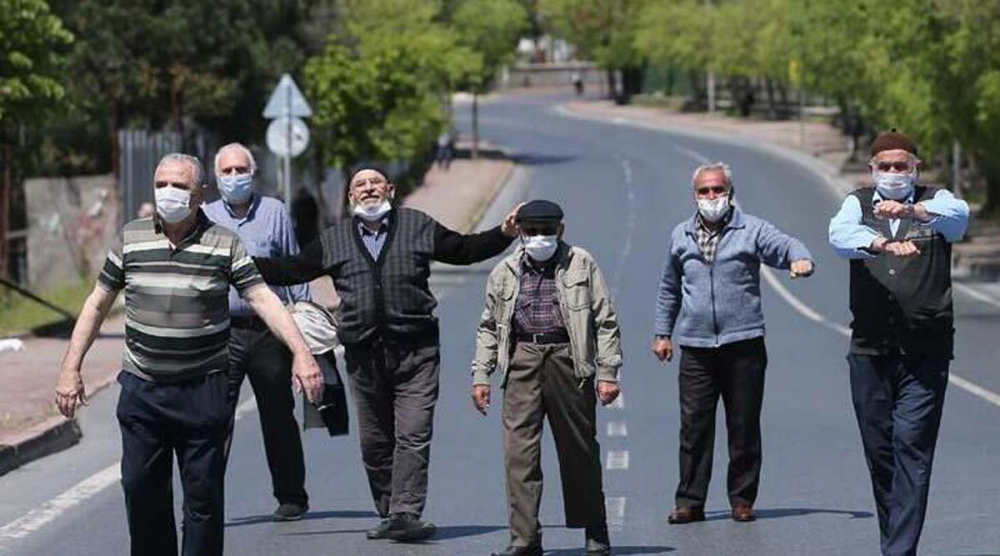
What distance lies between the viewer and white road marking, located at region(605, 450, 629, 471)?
14805 mm

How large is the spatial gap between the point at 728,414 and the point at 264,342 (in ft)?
8.19

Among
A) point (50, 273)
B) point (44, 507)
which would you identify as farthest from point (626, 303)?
point (44, 507)

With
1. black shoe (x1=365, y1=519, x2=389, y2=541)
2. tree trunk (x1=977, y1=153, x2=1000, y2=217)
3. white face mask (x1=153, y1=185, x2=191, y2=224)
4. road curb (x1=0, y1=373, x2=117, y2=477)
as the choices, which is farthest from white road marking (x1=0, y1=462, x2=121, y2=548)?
tree trunk (x1=977, y1=153, x2=1000, y2=217)

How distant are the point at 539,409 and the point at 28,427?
21.0 feet

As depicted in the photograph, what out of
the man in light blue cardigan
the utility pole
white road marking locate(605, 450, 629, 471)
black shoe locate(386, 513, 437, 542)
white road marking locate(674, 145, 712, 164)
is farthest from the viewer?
the utility pole

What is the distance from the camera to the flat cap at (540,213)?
10844 mm

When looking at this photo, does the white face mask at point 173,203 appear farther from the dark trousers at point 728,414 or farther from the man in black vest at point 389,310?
the dark trousers at point 728,414

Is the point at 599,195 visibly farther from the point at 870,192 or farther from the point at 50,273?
the point at 870,192

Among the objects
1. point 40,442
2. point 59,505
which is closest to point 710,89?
point 40,442

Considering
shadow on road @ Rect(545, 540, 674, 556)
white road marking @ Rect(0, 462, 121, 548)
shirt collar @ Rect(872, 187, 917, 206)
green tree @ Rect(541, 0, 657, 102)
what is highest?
shirt collar @ Rect(872, 187, 917, 206)

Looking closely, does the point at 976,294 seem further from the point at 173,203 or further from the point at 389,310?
the point at 173,203

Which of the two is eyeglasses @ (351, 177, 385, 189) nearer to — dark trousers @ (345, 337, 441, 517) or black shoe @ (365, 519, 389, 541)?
dark trousers @ (345, 337, 441, 517)

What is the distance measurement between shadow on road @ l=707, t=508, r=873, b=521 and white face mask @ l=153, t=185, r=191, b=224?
4.23 metres

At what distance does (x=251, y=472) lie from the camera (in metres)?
14.8
